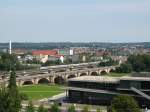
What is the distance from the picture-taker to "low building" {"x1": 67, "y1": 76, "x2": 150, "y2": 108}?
6856 cm

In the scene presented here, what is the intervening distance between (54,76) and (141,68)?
44493 mm

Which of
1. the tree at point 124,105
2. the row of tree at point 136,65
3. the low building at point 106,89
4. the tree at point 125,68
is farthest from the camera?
the row of tree at point 136,65

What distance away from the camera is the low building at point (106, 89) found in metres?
68.6

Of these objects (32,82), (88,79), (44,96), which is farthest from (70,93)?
(32,82)

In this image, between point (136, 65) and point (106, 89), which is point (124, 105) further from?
point (136, 65)

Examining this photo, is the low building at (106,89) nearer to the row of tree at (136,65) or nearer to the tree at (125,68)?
the tree at (125,68)

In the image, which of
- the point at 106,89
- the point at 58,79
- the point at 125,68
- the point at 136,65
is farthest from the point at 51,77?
the point at 106,89

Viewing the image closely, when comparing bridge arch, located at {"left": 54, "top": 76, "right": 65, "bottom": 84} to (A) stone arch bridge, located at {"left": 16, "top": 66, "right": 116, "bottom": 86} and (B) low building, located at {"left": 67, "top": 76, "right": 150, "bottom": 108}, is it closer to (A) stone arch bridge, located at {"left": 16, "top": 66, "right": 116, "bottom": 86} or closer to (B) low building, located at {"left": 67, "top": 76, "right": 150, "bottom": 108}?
(A) stone arch bridge, located at {"left": 16, "top": 66, "right": 116, "bottom": 86}

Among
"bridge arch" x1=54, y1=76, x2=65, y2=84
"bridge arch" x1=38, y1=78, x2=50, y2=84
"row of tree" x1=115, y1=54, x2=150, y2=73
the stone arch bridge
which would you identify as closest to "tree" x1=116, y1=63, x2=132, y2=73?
"row of tree" x1=115, y1=54, x2=150, y2=73

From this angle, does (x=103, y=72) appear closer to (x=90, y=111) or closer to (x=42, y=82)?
(x=42, y=82)

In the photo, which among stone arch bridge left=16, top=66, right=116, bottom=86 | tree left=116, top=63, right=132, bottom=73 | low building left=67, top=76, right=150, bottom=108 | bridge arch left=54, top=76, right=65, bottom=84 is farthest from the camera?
tree left=116, top=63, right=132, bottom=73

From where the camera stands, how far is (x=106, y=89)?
73.5 metres

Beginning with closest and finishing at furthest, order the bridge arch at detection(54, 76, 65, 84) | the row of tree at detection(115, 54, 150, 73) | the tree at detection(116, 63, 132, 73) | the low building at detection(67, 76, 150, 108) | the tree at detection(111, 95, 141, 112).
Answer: the tree at detection(111, 95, 141, 112) → the low building at detection(67, 76, 150, 108) → the bridge arch at detection(54, 76, 65, 84) → the tree at detection(116, 63, 132, 73) → the row of tree at detection(115, 54, 150, 73)

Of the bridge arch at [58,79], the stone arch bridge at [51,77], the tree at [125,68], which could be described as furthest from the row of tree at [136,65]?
the bridge arch at [58,79]
